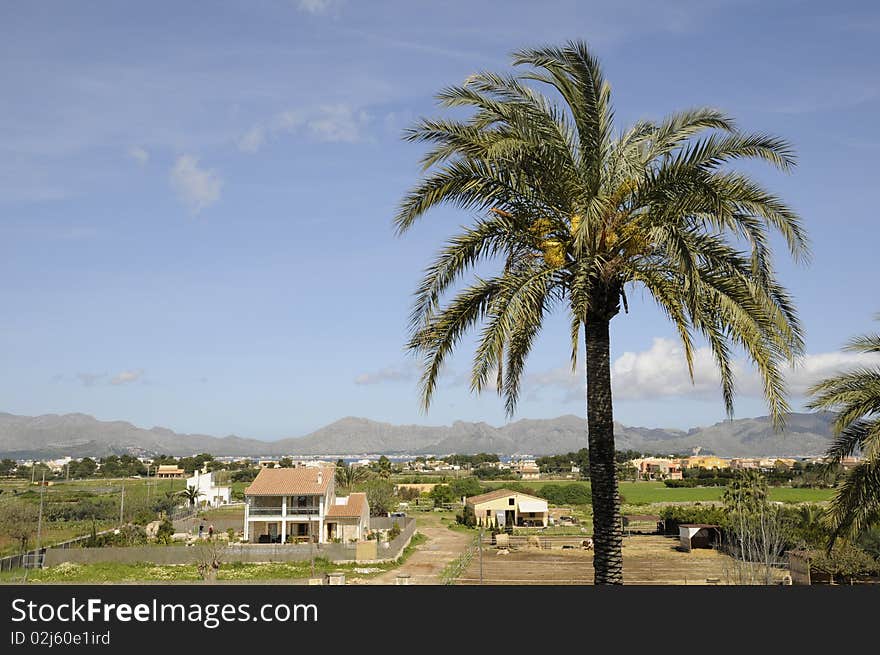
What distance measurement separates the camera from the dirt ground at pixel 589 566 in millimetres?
34594

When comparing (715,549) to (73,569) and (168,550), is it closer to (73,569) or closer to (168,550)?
(168,550)

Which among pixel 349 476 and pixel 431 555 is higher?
pixel 349 476

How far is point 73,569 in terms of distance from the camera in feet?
125

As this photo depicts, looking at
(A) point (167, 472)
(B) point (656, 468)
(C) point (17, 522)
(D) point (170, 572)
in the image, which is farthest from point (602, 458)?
(B) point (656, 468)

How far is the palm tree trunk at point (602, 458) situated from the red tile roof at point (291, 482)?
42.6 m

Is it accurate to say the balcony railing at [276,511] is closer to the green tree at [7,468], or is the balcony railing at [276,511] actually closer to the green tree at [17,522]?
the green tree at [17,522]

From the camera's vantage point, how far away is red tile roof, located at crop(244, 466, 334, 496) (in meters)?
50.4

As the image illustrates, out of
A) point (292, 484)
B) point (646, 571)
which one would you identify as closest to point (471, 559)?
point (646, 571)

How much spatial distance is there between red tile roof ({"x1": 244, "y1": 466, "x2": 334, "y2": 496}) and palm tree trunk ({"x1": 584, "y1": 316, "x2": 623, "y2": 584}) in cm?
4256

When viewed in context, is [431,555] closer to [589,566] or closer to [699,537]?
[589,566]

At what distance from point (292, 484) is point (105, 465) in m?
115

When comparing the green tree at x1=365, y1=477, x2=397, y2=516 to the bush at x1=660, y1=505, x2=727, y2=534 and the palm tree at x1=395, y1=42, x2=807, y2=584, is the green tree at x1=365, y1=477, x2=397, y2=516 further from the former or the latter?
the palm tree at x1=395, y1=42, x2=807, y2=584

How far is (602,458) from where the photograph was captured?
9.98 meters

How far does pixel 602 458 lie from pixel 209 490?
3217 inches
